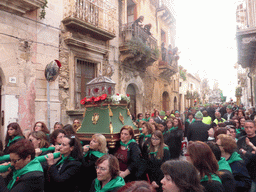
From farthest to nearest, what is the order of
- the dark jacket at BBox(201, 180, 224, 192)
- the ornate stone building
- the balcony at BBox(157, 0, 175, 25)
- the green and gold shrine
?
the balcony at BBox(157, 0, 175, 25)
the ornate stone building
the green and gold shrine
the dark jacket at BBox(201, 180, 224, 192)

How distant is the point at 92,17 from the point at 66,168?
25.2ft

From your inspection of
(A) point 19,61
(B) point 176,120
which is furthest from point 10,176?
(A) point 19,61

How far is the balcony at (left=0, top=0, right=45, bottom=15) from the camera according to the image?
6.01m

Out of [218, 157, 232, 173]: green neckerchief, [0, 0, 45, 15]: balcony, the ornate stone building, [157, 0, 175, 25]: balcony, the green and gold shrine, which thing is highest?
[157, 0, 175, 25]: balcony

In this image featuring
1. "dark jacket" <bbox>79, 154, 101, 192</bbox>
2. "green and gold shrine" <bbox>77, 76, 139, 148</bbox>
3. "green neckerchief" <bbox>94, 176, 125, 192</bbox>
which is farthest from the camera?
"green and gold shrine" <bbox>77, 76, 139, 148</bbox>

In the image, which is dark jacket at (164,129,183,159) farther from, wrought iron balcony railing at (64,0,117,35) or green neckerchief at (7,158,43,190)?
wrought iron balcony railing at (64,0,117,35)

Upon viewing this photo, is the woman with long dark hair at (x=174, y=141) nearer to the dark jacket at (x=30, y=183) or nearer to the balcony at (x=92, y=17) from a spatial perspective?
the dark jacket at (x=30, y=183)

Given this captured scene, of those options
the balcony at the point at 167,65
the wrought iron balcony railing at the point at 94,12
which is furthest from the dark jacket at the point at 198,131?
the balcony at the point at 167,65

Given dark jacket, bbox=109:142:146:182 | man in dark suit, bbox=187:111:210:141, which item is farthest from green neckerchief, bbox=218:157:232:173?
man in dark suit, bbox=187:111:210:141

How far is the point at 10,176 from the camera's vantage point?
232cm

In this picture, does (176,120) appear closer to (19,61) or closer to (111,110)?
(111,110)

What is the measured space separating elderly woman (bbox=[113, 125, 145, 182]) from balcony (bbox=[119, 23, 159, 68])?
25.5 ft

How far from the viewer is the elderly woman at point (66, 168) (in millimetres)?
2580

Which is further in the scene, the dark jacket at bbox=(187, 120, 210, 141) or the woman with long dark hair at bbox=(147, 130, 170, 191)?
the dark jacket at bbox=(187, 120, 210, 141)
